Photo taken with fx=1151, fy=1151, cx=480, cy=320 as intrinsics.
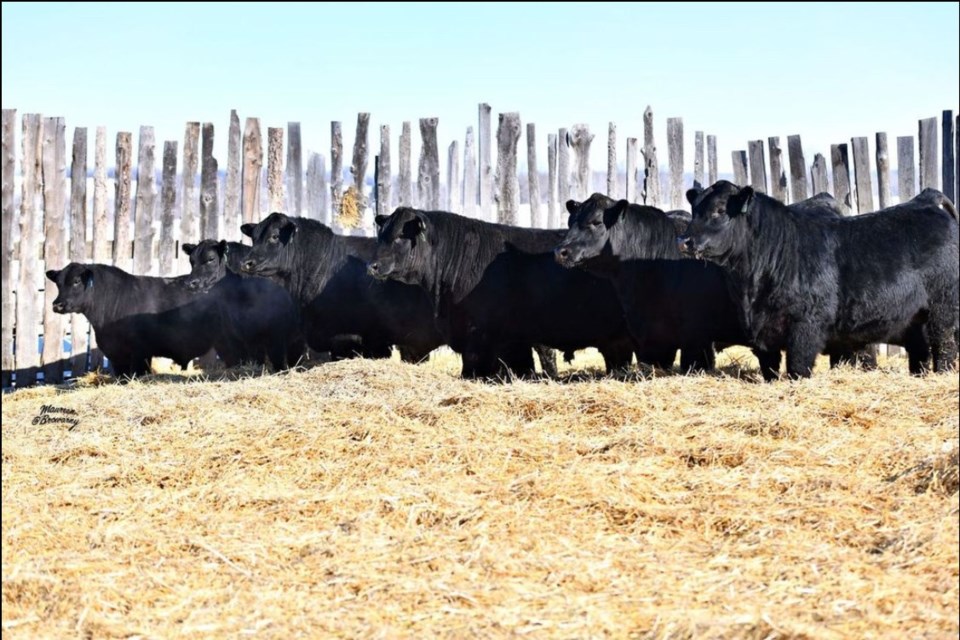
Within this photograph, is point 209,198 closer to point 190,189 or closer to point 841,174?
point 190,189

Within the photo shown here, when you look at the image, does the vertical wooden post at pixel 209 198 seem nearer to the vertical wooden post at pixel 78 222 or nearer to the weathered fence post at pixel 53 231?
the vertical wooden post at pixel 78 222

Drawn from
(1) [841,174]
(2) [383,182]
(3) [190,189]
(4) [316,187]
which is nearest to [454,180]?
(2) [383,182]

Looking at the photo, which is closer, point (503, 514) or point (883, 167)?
point (503, 514)

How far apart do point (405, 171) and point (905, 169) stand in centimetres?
619

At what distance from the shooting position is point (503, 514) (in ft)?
21.3

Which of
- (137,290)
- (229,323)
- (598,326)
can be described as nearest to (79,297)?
(137,290)

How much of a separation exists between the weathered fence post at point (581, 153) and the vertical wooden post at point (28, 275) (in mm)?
7023

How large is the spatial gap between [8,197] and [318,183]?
162 inches

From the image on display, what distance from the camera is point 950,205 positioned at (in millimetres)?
11195

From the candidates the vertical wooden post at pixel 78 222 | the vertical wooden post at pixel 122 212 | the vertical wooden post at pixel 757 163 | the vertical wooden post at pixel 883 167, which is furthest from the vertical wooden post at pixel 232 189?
the vertical wooden post at pixel 883 167

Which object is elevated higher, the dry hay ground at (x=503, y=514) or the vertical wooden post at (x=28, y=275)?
the vertical wooden post at (x=28, y=275)

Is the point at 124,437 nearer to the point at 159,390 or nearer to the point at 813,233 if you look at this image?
the point at 159,390

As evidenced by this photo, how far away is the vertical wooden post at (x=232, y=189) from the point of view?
15.1m

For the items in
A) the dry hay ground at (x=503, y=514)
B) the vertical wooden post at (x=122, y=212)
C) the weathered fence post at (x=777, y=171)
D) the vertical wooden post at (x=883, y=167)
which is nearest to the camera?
the dry hay ground at (x=503, y=514)
